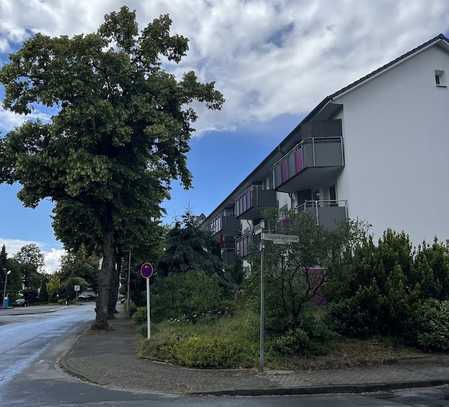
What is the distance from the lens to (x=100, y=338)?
19.3 metres

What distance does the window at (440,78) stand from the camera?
986 inches

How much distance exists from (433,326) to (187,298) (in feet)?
30.9

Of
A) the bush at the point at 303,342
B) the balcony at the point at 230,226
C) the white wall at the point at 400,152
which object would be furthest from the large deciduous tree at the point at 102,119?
the balcony at the point at 230,226

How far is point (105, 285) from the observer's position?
2272cm

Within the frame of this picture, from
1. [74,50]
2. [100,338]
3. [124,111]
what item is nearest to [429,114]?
[124,111]

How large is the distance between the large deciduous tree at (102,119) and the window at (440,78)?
10.4 m

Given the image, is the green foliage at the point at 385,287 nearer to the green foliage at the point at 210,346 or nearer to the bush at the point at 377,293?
the bush at the point at 377,293

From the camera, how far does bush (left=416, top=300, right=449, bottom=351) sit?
42.5 feet

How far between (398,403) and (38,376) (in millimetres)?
7414

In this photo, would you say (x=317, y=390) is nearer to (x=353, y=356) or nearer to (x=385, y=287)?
(x=353, y=356)

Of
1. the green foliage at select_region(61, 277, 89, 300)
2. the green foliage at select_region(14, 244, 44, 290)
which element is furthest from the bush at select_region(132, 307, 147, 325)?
the green foliage at select_region(14, 244, 44, 290)

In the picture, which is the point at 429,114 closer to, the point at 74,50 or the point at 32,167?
the point at 74,50

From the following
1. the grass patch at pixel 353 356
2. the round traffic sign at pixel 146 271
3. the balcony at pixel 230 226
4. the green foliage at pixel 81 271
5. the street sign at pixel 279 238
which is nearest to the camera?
the street sign at pixel 279 238

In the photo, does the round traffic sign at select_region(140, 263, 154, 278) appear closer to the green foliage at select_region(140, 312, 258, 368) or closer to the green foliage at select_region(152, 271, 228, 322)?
the green foliage at select_region(140, 312, 258, 368)
